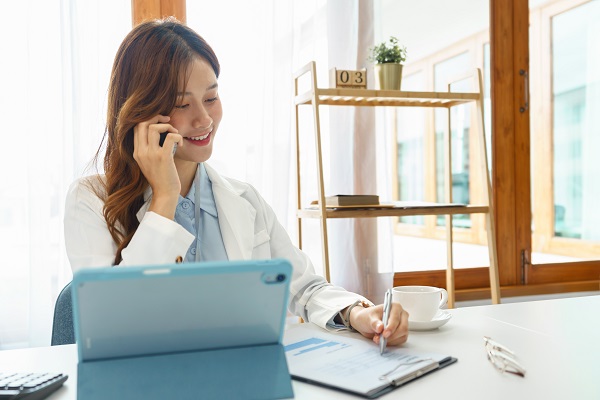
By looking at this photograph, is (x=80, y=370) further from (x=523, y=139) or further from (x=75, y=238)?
(x=523, y=139)

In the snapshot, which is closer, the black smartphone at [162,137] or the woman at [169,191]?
the woman at [169,191]

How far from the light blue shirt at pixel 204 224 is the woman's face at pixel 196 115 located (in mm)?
86

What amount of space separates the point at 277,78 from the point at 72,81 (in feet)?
2.72

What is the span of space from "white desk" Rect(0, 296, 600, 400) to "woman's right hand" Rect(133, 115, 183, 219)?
40 centimetres

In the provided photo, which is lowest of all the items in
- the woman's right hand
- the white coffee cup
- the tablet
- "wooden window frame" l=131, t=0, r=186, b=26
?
the white coffee cup

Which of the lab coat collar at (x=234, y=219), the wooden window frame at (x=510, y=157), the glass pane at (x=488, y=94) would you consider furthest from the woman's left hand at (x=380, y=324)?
the glass pane at (x=488, y=94)

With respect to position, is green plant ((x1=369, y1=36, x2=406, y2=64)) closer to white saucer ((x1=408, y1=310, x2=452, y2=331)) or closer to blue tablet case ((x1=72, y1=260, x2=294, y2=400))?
white saucer ((x1=408, y1=310, x2=452, y2=331))

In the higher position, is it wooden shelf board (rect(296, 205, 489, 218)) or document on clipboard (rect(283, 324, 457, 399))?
wooden shelf board (rect(296, 205, 489, 218))

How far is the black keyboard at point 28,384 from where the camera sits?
2.18 feet

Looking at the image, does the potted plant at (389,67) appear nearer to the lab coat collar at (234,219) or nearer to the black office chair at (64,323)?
the lab coat collar at (234,219)

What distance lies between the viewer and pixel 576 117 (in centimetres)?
325

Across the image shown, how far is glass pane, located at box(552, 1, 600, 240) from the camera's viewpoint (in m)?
3.22

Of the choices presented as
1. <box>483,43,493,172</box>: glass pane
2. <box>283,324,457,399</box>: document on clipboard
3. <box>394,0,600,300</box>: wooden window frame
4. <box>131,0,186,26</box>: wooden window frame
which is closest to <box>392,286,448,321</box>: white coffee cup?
<box>283,324,457,399</box>: document on clipboard

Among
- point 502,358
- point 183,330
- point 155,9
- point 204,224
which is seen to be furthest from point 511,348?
point 155,9
